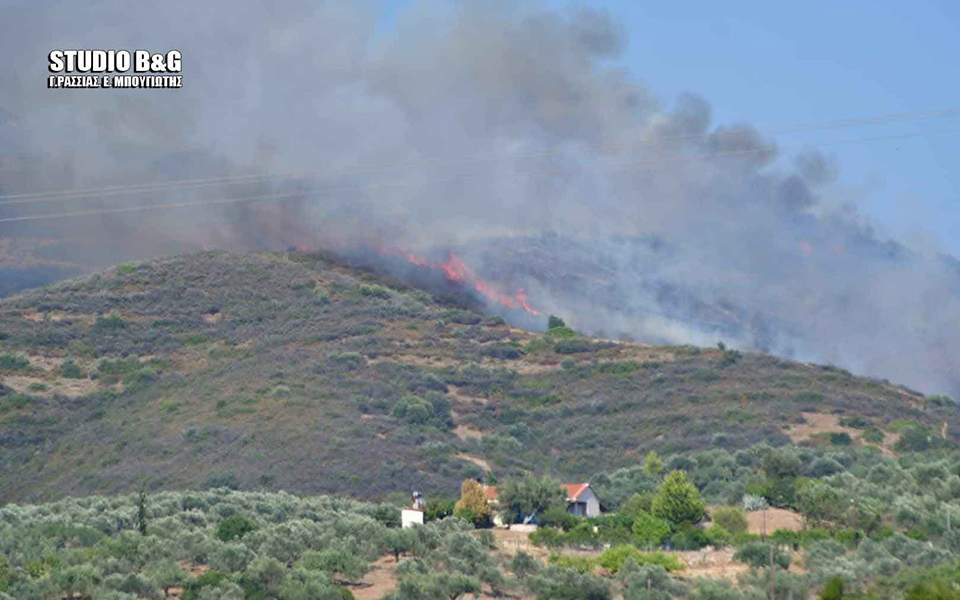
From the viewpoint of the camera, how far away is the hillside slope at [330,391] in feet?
344

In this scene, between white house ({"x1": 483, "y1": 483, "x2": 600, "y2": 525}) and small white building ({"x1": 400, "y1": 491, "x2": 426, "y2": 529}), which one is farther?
white house ({"x1": 483, "y1": 483, "x2": 600, "y2": 525})

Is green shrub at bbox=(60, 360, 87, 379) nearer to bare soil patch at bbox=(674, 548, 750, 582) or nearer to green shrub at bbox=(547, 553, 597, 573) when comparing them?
green shrub at bbox=(547, 553, 597, 573)

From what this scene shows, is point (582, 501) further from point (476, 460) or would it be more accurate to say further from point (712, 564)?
point (476, 460)

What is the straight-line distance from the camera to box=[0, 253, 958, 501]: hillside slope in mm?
104750

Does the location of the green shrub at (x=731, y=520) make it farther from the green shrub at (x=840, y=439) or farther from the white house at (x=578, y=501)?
the green shrub at (x=840, y=439)

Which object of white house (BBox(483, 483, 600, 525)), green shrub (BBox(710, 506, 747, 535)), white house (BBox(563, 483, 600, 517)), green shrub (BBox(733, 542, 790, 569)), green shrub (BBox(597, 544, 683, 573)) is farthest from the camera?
white house (BBox(563, 483, 600, 517))

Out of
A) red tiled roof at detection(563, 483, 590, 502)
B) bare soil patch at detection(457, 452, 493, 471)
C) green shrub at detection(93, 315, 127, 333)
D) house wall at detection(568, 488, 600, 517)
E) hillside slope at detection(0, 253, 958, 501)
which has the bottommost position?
house wall at detection(568, 488, 600, 517)

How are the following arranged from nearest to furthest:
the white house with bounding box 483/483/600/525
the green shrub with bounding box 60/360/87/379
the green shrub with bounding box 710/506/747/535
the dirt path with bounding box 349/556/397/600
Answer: the dirt path with bounding box 349/556/397/600, the green shrub with bounding box 710/506/747/535, the white house with bounding box 483/483/600/525, the green shrub with bounding box 60/360/87/379

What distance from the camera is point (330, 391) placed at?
11675cm

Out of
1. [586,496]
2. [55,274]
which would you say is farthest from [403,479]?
[55,274]

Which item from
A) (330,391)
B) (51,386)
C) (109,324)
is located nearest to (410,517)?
(330,391)

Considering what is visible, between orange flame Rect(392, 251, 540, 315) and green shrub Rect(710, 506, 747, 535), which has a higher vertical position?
orange flame Rect(392, 251, 540, 315)

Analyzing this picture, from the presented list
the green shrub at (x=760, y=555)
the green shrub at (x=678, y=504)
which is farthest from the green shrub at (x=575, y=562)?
the green shrub at (x=678, y=504)

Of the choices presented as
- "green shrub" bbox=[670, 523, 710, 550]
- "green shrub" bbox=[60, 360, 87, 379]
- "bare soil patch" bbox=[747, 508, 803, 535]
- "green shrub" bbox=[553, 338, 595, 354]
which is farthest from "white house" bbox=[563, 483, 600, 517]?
"green shrub" bbox=[60, 360, 87, 379]
